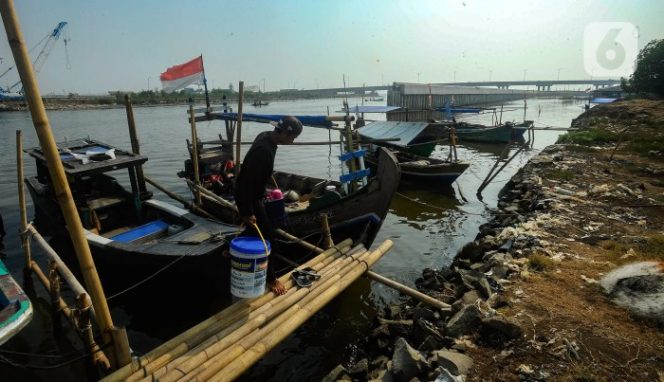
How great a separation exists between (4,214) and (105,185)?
24.4 ft

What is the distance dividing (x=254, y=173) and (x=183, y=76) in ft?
31.4

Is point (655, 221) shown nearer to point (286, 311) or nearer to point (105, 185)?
point (286, 311)

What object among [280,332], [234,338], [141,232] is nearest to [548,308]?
[280,332]

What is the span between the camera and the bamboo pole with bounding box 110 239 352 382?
12.0 ft

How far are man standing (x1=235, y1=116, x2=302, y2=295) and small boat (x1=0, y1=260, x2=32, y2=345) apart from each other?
304 cm

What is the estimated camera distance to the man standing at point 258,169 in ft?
14.9

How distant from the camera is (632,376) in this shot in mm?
3943

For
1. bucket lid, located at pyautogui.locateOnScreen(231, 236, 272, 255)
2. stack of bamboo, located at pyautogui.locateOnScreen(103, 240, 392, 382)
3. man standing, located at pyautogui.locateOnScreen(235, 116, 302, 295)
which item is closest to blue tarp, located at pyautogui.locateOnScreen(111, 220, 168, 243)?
stack of bamboo, located at pyautogui.locateOnScreen(103, 240, 392, 382)

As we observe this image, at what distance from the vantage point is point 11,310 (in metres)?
4.65

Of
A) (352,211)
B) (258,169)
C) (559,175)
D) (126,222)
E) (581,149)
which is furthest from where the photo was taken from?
(581,149)

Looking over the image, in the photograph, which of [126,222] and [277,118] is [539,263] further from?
[126,222]

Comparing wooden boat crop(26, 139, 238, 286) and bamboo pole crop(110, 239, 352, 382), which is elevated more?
wooden boat crop(26, 139, 238, 286)

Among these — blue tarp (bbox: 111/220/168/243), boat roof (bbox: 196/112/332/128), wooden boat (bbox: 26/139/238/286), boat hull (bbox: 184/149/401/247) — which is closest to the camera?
wooden boat (bbox: 26/139/238/286)

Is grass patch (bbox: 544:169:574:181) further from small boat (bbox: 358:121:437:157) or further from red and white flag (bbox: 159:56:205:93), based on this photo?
red and white flag (bbox: 159:56:205:93)
